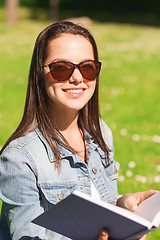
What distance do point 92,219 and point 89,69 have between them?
3.21ft

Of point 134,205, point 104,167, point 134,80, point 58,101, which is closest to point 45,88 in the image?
point 58,101

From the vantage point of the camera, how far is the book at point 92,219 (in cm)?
196

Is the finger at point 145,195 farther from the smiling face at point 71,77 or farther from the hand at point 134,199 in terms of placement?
the smiling face at point 71,77

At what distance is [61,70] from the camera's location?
257 centimetres

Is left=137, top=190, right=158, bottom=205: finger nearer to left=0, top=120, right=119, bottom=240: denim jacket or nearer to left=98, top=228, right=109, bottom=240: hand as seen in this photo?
left=0, top=120, right=119, bottom=240: denim jacket

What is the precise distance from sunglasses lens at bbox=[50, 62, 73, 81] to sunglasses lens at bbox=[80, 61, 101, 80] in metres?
0.08

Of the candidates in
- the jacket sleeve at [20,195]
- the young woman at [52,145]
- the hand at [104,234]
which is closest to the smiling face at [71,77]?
the young woman at [52,145]

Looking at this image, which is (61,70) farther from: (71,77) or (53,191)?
(53,191)

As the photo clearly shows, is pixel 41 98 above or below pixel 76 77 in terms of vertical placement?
below

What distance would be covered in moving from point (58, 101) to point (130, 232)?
37.4 inches

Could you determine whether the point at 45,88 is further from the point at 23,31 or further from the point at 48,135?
the point at 23,31

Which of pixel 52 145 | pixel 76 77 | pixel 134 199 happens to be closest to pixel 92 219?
pixel 52 145

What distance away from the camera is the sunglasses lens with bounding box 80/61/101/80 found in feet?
8.59

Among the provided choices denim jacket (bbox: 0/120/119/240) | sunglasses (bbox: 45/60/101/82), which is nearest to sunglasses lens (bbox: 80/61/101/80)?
sunglasses (bbox: 45/60/101/82)
